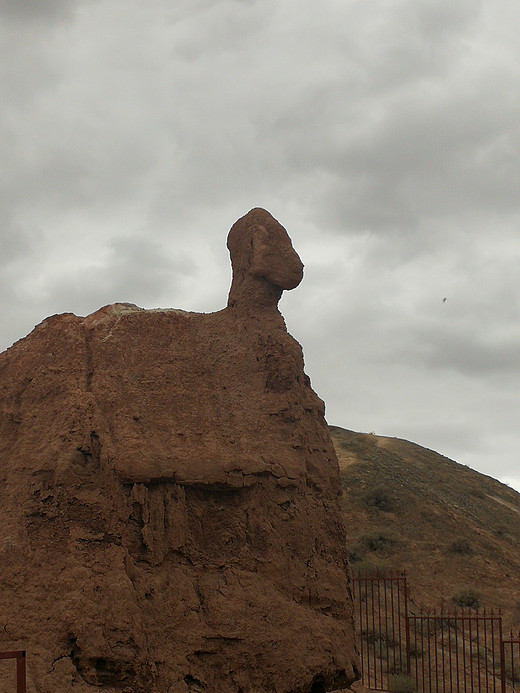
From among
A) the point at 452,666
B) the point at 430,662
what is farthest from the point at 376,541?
the point at 430,662

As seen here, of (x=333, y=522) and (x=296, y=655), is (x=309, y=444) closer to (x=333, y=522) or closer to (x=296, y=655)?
(x=333, y=522)

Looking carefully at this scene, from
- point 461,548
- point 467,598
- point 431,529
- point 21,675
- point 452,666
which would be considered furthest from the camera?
point 431,529

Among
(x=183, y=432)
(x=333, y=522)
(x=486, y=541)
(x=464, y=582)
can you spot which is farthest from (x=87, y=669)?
(x=486, y=541)

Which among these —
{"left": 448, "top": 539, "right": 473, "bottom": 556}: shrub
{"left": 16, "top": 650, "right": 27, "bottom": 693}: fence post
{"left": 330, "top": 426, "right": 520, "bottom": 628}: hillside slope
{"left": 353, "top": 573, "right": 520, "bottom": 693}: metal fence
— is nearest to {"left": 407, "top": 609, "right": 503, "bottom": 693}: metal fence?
{"left": 353, "top": 573, "right": 520, "bottom": 693}: metal fence

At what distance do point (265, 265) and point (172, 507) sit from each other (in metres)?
3.78

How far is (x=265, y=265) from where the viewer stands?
32.4 feet

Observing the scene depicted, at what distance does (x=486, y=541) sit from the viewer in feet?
87.3

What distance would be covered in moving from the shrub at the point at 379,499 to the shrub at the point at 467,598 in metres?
6.42

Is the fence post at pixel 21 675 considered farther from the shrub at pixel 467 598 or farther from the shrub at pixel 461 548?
the shrub at pixel 461 548

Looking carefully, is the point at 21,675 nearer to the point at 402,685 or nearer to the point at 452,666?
the point at 402,685

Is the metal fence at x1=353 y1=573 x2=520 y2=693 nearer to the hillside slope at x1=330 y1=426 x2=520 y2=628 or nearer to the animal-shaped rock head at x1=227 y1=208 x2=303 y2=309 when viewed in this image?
the hillside slope at x1=330 y1=426 x2=520 y2=628

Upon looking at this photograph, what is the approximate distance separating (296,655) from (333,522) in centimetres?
183

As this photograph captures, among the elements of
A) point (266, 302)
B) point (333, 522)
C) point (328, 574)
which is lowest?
point (328, 574)

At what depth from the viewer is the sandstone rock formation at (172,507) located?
21.6ft
